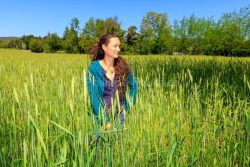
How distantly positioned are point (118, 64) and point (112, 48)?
19 cm

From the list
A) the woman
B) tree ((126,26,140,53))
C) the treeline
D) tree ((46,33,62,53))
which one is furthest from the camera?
tree ((126,26,140,53))

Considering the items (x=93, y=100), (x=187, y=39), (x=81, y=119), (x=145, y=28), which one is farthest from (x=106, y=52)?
(x=145, y=28)

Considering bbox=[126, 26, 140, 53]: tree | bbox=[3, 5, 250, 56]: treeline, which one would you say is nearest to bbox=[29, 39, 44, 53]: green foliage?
bbox=[3, 5, 250, 56]: treeline

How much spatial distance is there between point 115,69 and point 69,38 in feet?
161

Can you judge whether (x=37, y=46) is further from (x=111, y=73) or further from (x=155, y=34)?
(x=111, y=73)

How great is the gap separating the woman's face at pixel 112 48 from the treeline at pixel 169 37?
3990 centimetres

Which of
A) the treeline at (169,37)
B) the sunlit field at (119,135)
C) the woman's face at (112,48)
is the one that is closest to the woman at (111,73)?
the woman's face at (112,48)

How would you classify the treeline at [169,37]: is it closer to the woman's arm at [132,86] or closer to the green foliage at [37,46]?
the green foliage at [37,46]

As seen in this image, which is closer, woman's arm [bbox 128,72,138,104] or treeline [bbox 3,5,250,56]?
woman's arm [bbox 128,72,138,104]

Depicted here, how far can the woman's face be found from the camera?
133 inches

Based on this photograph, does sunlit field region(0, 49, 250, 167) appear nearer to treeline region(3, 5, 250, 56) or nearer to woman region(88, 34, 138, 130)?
woman region(88, 34, 138, 130)

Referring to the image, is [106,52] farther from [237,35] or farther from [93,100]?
[237,35]

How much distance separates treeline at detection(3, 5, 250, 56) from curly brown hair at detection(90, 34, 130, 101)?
130 feet

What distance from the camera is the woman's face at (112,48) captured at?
339cm
